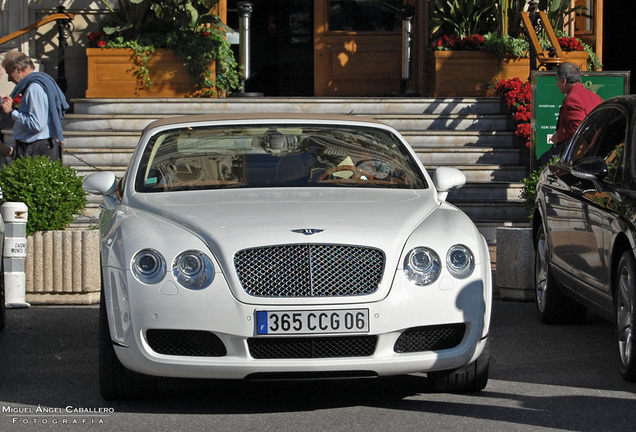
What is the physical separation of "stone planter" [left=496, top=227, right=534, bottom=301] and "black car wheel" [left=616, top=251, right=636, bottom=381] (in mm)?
2708

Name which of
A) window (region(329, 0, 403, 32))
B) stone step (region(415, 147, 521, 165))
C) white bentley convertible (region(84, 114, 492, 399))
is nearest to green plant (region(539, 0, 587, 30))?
window (region(329, 0, 403, 32))

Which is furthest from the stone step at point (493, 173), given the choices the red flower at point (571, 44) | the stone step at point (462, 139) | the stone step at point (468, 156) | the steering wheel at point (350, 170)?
the steering wheel at point (350, 170)

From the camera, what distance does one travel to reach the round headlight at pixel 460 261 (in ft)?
16.7

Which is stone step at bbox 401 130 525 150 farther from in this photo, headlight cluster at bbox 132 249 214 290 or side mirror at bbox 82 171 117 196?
headlight cluster at bbox 132 249 214 290

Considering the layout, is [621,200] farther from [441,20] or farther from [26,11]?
[26,11]

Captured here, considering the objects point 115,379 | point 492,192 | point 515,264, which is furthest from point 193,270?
point 492,192

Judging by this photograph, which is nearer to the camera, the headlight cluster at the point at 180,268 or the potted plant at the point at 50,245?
the headlight cluster at the point at 180,268

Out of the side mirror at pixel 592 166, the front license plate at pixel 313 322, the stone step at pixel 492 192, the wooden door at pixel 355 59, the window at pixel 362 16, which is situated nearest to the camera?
the front license plate at pixel 313 322

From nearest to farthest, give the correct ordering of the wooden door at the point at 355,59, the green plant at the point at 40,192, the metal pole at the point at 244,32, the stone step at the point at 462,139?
the green plant at the point at 40,192 < the stone step at the point at 462,139 < the metal pole at the point at 244,32 < the wooden door at the point at 355,59

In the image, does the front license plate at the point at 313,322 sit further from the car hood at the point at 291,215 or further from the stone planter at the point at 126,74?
the stone planter at the point at 126,74

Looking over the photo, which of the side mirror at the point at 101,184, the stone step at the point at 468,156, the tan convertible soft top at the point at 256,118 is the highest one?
the tan convertible soft top at the point at 256,118

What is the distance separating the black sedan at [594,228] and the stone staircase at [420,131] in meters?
3.94

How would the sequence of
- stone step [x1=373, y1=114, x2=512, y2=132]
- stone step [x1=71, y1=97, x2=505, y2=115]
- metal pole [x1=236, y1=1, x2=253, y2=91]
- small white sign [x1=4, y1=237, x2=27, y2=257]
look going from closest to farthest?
small white sign [x1=4, y1=237, x2=27, y2=257]
stone step [x1=373, y1=114, x2=512, y2=132]
stone step [x1=71, y1=97, x2=505, y2=115]
metal pole [x1=236, y1=1, x2=253, y2=91]

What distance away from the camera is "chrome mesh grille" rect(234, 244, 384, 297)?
4875mm
